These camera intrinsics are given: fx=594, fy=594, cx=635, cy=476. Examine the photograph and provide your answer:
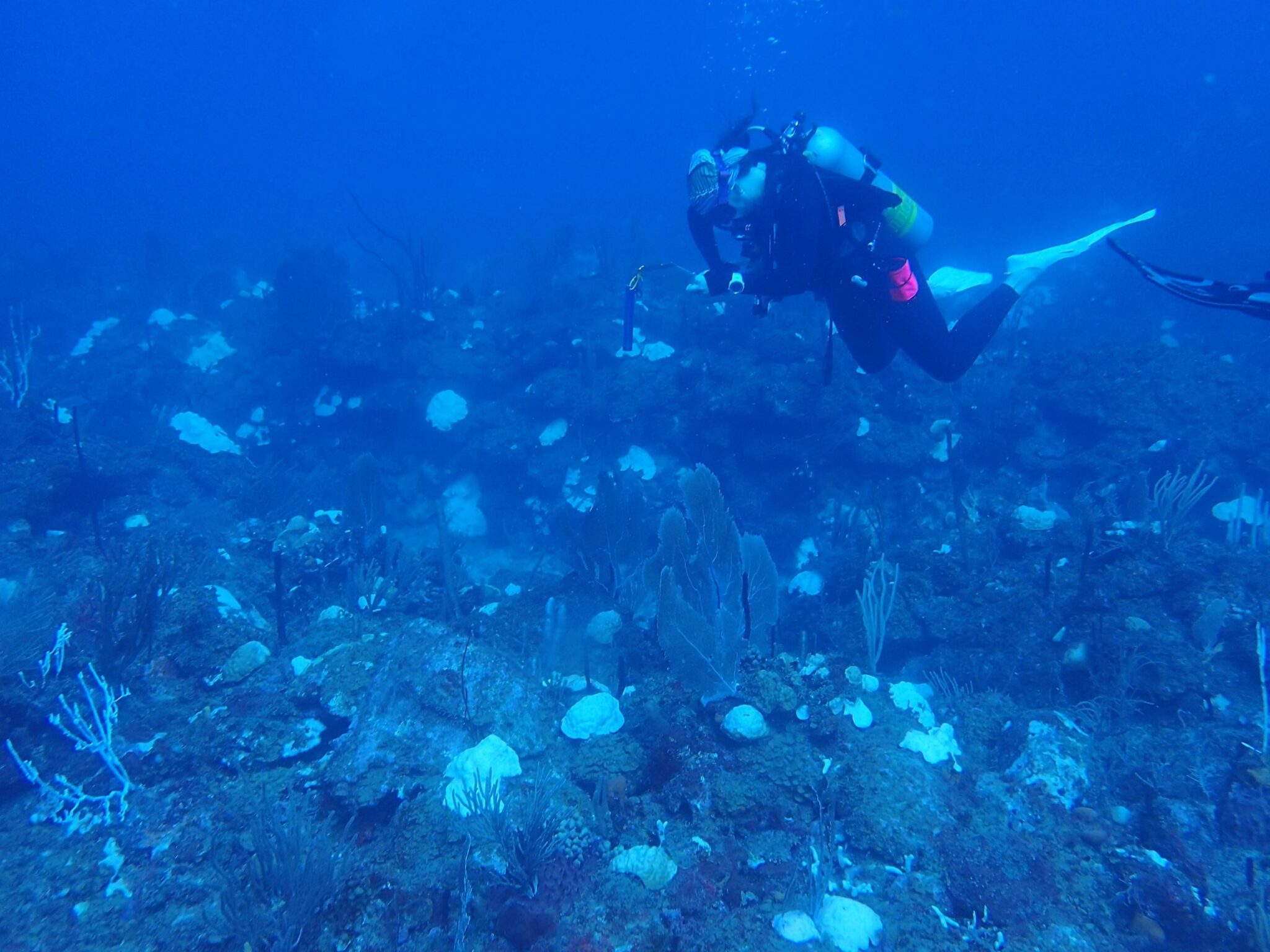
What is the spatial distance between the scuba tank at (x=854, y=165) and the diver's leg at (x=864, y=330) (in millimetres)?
795

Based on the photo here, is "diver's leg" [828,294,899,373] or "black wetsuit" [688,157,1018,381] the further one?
"diver's leg" [828,294,899,373]

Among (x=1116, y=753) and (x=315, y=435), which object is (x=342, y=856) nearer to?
(x=1116, y=753)

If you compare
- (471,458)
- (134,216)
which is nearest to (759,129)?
(471,458)

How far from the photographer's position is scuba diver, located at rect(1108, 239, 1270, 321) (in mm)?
3570

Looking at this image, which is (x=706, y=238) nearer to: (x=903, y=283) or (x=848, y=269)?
(x=848, y=269)

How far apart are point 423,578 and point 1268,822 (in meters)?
7.00

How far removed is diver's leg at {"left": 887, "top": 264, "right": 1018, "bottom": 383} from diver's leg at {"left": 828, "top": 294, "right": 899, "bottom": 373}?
0.34 feet

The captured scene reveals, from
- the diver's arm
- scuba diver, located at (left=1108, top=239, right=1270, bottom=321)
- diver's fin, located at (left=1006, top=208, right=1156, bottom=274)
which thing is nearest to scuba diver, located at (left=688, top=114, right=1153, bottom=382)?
the diver's arm

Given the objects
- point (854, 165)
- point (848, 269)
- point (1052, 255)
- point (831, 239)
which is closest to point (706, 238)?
point (831, 239)

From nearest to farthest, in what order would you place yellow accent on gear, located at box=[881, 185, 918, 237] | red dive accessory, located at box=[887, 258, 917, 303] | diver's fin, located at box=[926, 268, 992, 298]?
red dive accessory, located at box=[887, 258, 917, 303]
yellow accent on gear, located at box=[881, 185, 918, 237]
diver's fin, located at box=[926, 268, 992, 298]

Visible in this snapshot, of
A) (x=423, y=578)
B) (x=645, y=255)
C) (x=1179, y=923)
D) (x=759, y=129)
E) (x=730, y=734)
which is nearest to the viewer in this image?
(x=1179, y=923)

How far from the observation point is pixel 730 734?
384 cm

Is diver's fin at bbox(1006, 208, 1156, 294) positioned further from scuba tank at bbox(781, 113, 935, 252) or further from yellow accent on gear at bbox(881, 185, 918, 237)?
yellow accent on gear at bbox(881, 185, 918, 237)

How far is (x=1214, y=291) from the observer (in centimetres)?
383
